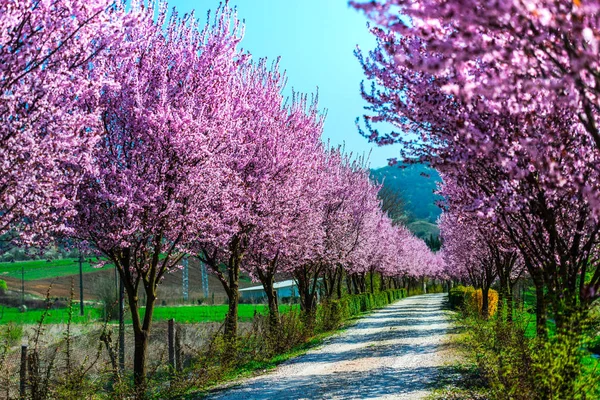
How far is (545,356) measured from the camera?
6840 millimetres

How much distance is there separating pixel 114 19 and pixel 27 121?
223 cm

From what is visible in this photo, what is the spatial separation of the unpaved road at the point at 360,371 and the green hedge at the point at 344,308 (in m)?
1.81

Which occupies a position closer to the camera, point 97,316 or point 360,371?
point 360,371

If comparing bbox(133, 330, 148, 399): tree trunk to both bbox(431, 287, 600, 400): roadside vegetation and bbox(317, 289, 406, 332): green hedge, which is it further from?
bbox(317, 289, 406, 332): green hedge

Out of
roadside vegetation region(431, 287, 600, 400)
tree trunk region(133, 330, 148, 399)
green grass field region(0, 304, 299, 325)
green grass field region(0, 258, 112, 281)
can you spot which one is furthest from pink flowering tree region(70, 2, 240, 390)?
green grass field region(0, 258, 112, 281)

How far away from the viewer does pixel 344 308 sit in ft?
91.9

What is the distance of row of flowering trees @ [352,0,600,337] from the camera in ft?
10.6

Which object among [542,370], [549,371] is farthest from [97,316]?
[549,371]

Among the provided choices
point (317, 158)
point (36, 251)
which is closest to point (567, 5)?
point (36, 251)

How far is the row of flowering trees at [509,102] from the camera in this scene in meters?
3.23

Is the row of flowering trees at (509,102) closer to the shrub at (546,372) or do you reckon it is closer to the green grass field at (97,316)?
the shrub at (546,372)

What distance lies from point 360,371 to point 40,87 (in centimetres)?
982

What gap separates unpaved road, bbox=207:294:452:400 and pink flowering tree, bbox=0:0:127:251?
5877 millimetres

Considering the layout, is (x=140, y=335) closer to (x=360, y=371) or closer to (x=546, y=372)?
(x=360, y=371)
